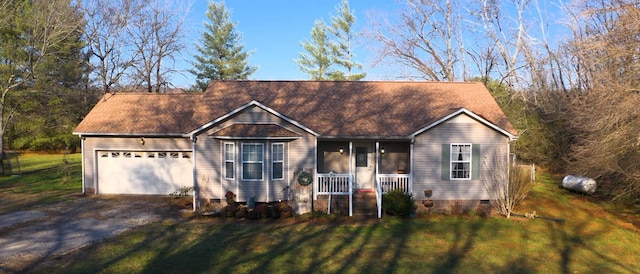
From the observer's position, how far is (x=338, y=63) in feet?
128

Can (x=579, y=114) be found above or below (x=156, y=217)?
above

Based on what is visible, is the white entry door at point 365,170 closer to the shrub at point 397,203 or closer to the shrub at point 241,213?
the shrub at point 397,203

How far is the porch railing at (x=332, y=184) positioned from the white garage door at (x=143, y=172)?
608 cm

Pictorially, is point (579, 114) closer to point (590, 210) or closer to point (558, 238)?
point (590, 210)

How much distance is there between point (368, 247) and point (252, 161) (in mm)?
5843

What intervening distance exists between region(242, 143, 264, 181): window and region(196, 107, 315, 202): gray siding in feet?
0.50

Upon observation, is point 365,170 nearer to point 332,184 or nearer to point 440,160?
point 332,184

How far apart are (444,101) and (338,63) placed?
2216cm

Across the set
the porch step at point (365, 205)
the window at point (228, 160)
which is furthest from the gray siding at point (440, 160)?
the window at point (228, 160)

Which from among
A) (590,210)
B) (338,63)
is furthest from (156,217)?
(338,63)

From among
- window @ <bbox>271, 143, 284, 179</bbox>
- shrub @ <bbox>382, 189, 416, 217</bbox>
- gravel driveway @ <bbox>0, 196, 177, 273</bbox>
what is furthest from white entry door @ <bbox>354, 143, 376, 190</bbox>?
gravel driveway @ <bbox>0, 196, 177, 273</bbox>

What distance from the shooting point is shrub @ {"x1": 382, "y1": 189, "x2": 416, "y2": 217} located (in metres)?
14.0

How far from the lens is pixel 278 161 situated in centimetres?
1497

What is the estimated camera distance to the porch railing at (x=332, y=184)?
14.9 metres
